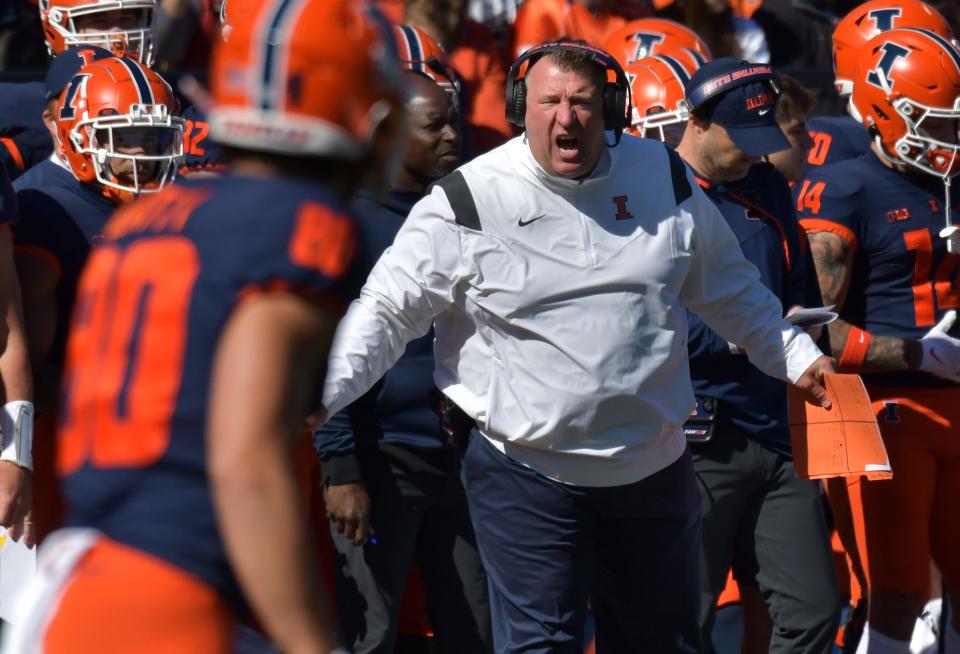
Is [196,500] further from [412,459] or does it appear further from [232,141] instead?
[412,459]

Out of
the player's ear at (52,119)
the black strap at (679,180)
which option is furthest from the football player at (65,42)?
the black strap at (679,180)

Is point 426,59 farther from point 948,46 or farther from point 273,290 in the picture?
point 273,290

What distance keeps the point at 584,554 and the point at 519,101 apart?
1168 mm

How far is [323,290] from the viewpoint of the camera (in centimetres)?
214

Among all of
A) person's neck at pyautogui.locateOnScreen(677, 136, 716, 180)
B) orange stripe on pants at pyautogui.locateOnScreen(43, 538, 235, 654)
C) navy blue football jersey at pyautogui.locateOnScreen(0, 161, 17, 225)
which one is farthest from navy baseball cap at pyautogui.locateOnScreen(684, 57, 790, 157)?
orange stripe on pants at pyautogui.locateOnScreen(43, 538, 235, 654)

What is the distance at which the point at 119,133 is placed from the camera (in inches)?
180

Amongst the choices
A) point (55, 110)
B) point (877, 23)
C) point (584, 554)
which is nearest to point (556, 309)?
point (584, 554)

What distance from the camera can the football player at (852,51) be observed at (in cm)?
637

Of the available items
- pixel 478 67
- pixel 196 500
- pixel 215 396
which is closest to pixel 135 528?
pixel 196 500

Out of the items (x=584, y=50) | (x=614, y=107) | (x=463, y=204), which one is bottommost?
(x=463, y=204)

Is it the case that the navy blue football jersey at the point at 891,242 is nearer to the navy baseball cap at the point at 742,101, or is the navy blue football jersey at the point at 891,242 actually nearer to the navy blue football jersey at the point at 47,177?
the navy baseball cap at the point at 742,101

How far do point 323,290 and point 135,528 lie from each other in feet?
1.35

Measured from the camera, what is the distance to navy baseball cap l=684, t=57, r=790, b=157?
4848 millimetres

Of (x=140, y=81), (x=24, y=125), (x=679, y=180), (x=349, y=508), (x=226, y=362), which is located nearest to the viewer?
(x=226, y=362)
